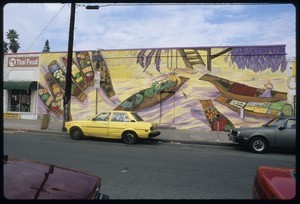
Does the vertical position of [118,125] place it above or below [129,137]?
above

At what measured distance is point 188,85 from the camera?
67.1 ft

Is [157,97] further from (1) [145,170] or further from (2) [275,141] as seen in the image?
(1) [145,170]

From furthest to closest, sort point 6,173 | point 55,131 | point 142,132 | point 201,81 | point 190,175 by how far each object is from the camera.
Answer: point 201,81 → point 55,131 → point 142,132 → point 190,175 → point 6,173

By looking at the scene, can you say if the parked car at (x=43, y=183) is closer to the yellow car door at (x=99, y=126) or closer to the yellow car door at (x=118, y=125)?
the yellow car door at (x=118, y=125)

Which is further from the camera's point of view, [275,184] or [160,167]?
[160,167]

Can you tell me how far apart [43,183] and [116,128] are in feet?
37.5

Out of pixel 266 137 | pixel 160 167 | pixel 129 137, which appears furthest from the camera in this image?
pixel 129 137

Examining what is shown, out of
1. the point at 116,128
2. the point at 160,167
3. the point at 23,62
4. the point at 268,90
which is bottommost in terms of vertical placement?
the point at 160,167

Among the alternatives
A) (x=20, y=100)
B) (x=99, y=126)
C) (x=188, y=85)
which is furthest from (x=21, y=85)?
(x=188, y=85)

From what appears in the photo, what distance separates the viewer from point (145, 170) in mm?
8391

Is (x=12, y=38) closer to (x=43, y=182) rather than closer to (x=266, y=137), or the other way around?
(x=266, y=137)

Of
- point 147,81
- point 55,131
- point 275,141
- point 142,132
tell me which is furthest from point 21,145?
point 147,81

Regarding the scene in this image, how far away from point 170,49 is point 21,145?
446 inches

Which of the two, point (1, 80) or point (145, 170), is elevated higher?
point (1, 80)
